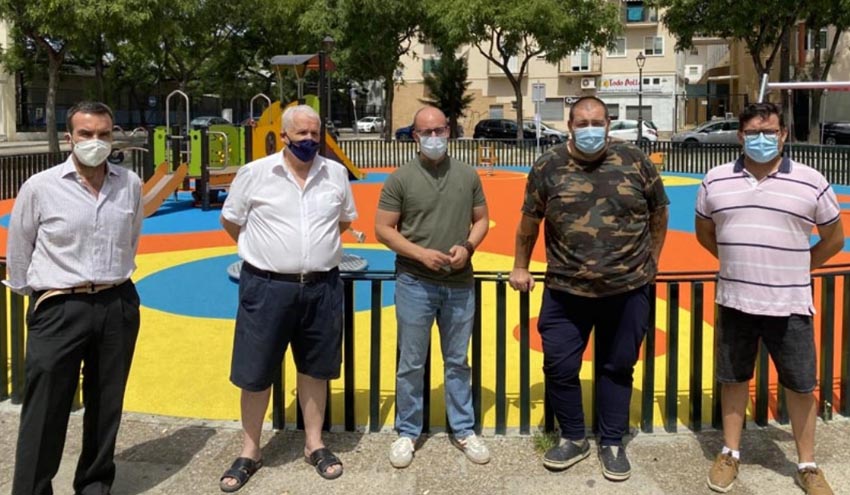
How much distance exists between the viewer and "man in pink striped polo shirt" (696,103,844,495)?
12.4ft

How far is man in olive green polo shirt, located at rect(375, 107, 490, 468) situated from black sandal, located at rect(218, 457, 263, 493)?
68cm

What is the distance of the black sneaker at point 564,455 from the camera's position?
413cm

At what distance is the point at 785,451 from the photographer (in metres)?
4.39

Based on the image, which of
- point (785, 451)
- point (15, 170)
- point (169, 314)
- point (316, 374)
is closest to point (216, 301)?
point (169, 314)

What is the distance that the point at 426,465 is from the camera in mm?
4215

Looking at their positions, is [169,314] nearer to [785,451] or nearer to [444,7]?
[785,451]

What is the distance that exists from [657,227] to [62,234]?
2679mm

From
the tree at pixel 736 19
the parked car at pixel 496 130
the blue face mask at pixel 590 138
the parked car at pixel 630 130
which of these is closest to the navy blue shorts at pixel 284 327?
the blue face mask at pixel 590 138

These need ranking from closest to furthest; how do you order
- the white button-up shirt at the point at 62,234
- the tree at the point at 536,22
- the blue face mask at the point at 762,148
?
1. the white button-up shirt at the point at 62,234
2. the blue face mask at the point at 762,148
3. the tree at the point at 536,22

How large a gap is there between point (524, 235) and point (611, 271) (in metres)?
0.51

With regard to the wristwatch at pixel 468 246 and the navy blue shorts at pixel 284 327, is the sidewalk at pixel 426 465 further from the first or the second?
the wristwatch at pixel 468 246

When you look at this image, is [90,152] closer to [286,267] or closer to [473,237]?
[286,267]

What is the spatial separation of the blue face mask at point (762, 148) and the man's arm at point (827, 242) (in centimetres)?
42

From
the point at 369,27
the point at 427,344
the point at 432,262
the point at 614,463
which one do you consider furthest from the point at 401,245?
the point at 369,27
